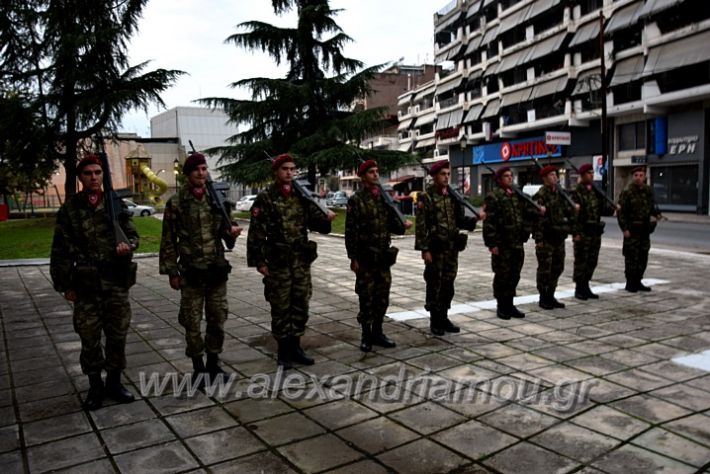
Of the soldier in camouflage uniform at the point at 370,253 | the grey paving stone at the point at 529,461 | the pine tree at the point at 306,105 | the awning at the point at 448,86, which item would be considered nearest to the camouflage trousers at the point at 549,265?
the soldier in camouflage uniform at the point at 370,253

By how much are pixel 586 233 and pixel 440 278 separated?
2.76 metres

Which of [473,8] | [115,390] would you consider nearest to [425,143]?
[473,8]

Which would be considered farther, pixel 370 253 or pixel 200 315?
pixel 370 253

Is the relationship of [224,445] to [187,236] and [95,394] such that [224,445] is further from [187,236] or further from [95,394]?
[187,236]

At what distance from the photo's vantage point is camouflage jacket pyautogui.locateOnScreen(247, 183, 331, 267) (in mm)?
5043

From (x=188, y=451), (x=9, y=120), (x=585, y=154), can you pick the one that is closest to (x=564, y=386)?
(x=188, y=451)

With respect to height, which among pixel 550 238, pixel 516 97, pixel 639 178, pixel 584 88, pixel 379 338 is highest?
pixel 516 97

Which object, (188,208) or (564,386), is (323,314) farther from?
(564,386)

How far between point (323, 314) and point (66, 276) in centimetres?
356

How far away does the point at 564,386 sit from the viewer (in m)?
4.40

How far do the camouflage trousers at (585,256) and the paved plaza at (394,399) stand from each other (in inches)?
17.9

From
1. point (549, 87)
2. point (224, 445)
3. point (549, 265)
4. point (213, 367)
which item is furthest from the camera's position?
point (549, 87)

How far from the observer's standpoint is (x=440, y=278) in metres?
6.02

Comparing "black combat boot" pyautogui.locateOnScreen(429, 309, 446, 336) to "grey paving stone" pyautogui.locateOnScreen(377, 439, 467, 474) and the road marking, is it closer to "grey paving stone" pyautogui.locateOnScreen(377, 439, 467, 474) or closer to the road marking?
the road marking
